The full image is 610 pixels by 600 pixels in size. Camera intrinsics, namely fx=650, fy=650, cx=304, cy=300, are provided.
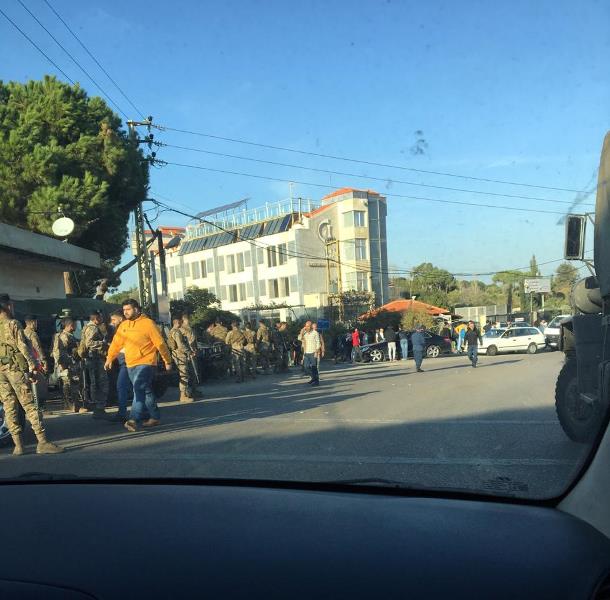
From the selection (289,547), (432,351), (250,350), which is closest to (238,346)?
(250,350)

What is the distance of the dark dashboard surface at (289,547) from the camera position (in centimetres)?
187

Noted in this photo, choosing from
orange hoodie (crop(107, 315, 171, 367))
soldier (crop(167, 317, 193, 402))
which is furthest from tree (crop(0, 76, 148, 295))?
orange hoodie (crop(107, 315, 171, 367))

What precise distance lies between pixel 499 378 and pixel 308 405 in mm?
5929

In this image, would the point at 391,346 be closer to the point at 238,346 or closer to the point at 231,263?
the point at 238,346

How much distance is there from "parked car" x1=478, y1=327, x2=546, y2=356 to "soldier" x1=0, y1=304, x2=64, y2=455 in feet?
45.1

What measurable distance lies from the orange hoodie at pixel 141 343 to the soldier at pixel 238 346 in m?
9.38

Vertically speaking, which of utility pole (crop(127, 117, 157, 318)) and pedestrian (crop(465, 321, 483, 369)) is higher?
utility pole (crop(127, 117, 157, 318))

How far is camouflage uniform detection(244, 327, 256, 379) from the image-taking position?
19484 millimetres

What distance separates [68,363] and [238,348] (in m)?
7.29

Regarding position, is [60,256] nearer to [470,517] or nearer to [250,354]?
[250,354]

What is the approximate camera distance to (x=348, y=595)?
1806 mm

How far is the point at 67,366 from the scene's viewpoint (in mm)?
12219

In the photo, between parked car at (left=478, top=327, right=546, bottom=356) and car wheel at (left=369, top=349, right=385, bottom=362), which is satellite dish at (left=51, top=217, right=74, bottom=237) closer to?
parked car at (left=478, top=327, right=546, bottom=356)

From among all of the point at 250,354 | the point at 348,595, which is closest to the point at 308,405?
the point at 250,354
